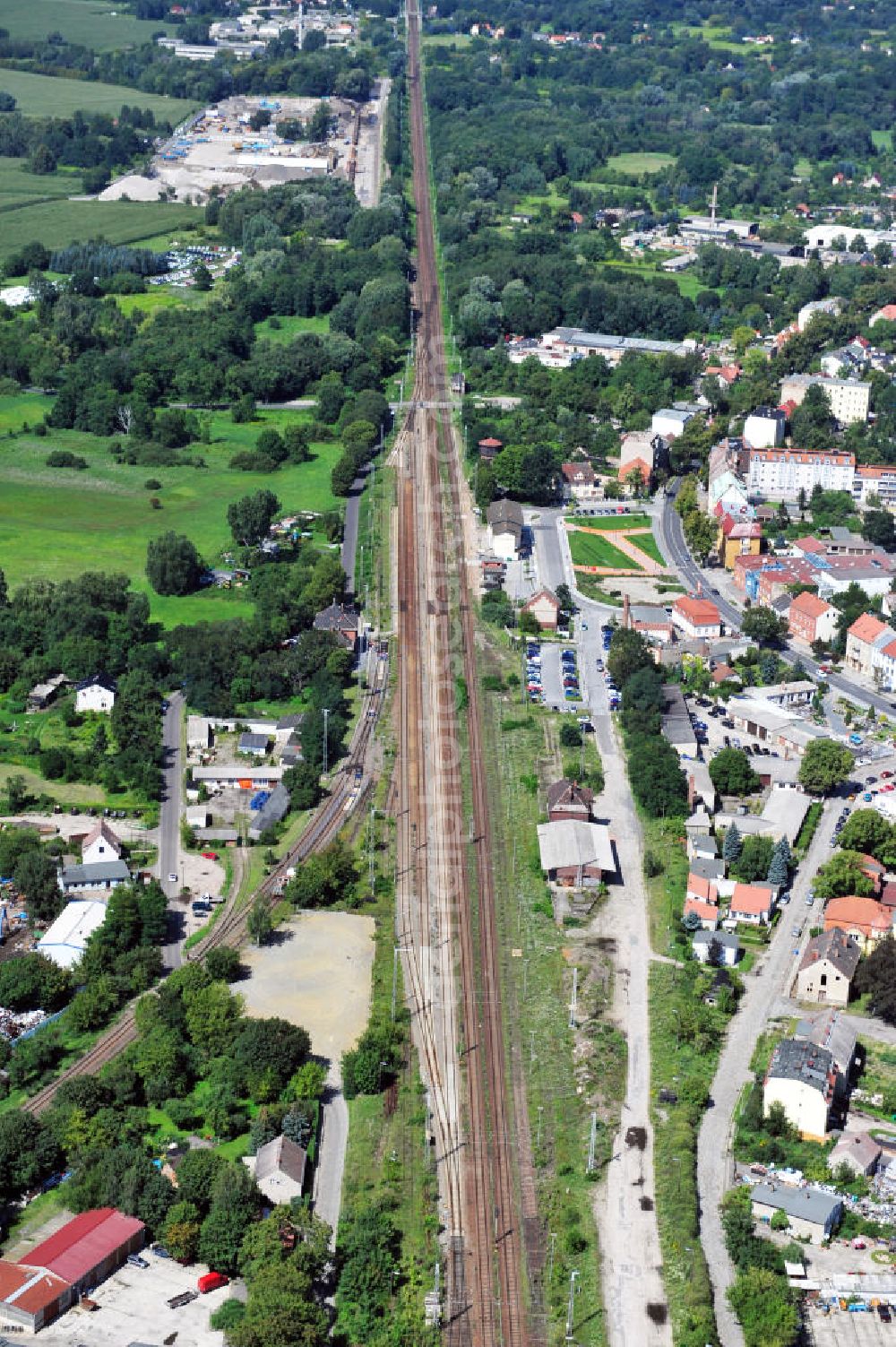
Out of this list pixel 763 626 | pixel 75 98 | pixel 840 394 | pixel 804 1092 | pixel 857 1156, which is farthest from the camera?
pixel 75 98

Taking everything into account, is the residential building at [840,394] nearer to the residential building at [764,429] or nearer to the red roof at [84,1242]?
the residential building at [764,429]

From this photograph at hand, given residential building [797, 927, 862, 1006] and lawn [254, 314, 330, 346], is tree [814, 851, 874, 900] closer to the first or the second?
residential building [797, 927, 862, 1006]

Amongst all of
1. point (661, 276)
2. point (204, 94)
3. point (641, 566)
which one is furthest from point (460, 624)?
point (204, 94)

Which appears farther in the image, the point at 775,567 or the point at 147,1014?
the point at 775,567

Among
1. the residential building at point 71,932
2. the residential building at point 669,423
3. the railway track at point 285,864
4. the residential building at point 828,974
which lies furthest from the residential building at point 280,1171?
the residential building at point 669,423

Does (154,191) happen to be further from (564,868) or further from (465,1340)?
(465,1340)

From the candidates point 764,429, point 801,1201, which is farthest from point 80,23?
point 801,1201

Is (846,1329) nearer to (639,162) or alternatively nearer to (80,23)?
(639,162)
